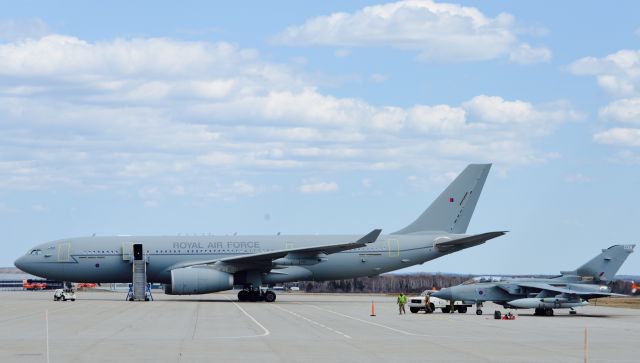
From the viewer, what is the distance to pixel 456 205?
58312 millimetres

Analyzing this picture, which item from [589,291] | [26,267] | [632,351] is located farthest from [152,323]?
[26,267]

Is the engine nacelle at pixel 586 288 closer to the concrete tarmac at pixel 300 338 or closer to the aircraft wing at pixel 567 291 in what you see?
the aircraft wing at pixel 567 291

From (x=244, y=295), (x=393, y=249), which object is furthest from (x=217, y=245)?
(x=393, y=249)

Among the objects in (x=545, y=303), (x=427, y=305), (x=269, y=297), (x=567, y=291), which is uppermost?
(x=269, y=297)

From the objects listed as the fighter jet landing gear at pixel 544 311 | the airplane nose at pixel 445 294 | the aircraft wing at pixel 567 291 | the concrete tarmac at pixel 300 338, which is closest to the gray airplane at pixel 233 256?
the airplane nose at pixel 445 294

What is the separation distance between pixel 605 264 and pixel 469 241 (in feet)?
28.8

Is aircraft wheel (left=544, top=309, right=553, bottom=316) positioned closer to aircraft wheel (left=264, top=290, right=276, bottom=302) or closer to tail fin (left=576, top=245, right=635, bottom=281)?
tail fin (left=576, top=245, right=635, bottom=281)

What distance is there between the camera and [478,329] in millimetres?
33406

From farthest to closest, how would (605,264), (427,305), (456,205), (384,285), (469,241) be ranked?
(384,285), (456,205), (469,241), (605,264), (427,305)

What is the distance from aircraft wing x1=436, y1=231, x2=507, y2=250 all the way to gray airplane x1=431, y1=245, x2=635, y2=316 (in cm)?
454

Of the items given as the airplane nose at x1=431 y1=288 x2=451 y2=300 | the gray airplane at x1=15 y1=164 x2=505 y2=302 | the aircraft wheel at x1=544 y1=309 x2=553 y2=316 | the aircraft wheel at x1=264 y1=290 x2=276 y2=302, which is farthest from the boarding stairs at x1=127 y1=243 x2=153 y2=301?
the aircraft wheel at x1=544 y1=309 x2=553 y2=316

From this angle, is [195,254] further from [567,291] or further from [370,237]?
[567,291]

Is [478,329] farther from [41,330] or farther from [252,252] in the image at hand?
[252,252]

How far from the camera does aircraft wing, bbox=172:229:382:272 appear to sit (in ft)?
169
